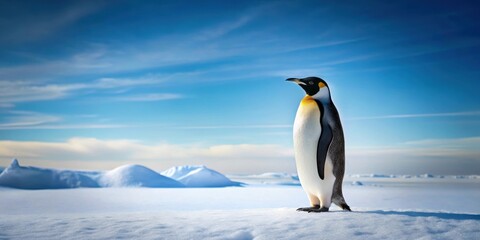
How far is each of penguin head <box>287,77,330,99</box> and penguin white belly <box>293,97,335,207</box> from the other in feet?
0.38

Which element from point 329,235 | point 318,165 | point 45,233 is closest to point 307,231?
point 329,235

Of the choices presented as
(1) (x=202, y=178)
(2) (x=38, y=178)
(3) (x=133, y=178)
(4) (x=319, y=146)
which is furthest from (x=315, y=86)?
(1) (x=202, y=178)

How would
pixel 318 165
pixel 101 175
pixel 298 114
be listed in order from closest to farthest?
pixel 318 165 → pixel 298 114 → pixel 101 175

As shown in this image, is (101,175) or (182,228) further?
(101,175)

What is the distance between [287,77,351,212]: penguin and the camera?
15.1ft

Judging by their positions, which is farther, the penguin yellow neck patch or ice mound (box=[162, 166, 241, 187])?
ice mound (box=[162, 166, 241, 187])

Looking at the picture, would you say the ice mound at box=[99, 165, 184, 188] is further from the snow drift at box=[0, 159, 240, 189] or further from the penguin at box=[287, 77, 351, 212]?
the penguin at box=[287, 77, 351, 212]

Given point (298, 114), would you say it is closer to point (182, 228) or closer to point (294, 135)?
point (294, 135)

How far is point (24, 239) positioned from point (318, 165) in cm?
295

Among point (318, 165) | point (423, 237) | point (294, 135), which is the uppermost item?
point (294, 135)

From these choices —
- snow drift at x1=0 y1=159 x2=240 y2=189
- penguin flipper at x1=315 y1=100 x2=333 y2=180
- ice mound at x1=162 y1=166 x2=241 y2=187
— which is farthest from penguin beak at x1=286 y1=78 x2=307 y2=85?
ice mound at x1=162 y1=166 x2=241 y2=187

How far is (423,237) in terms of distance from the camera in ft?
11.6

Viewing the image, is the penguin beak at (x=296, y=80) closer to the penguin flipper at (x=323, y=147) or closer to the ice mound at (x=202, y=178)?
the penguin flipper at (x=323, y=147)

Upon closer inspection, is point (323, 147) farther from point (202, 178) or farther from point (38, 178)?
point (202, 178)
